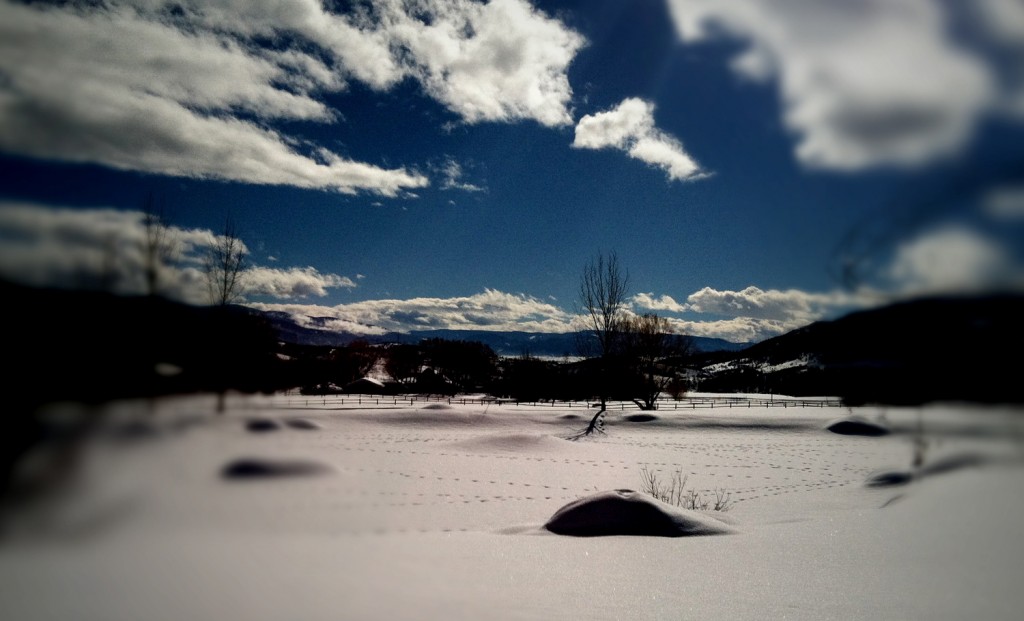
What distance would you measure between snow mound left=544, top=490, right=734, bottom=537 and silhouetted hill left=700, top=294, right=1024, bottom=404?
5.76m

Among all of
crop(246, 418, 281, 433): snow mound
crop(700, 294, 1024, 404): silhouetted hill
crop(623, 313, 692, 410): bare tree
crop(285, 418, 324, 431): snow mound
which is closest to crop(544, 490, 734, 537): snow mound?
crop(285, 418, 324, 431): snow mound

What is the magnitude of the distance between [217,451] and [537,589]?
304cm

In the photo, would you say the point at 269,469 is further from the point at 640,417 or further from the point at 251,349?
the point at 640,417

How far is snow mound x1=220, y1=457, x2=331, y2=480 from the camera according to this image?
8.97 feet

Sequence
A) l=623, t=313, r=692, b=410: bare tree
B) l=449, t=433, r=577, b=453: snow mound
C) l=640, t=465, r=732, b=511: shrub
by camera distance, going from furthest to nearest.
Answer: l=623, t=313, r=692, b=410: bare tree → l=449, t=433, r=577, b=453: snow mound → l=640, t=465, r=732, b=511: shrub

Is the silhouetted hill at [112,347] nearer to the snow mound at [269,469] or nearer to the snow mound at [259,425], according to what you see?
→ the snow mound at [259,425]

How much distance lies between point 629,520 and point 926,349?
21.1 feet

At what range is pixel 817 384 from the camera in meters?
2.37

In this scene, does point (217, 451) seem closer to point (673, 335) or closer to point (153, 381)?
point (153, 381)

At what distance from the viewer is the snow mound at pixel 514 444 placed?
17547 mm

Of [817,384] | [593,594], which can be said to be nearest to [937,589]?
[817,384]

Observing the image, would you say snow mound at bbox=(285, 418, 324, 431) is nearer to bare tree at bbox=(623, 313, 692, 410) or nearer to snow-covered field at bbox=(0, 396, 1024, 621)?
snow-covered field at bbox=(0, 396, 1024, 621)

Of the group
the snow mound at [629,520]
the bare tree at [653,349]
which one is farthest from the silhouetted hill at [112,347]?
the bare tree at [653,349]

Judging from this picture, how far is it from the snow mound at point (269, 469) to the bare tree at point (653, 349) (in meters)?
39.0
